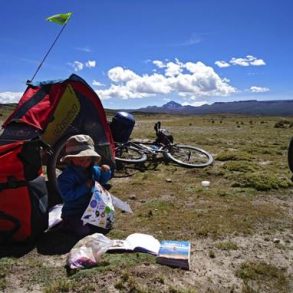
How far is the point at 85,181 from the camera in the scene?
6.37 meters

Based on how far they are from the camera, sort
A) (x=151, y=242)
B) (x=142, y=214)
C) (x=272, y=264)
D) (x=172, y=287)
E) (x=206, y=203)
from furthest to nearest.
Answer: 1. (x=206, y=203)
2. (x=142, y=214)
3. (x=151, y=242)
4. (x=272, y=264)
5. (x=172, y=287)

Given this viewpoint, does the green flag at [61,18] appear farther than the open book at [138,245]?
Yes

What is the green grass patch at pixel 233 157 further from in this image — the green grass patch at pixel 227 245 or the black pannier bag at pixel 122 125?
the green grass patch at pixel 227 245

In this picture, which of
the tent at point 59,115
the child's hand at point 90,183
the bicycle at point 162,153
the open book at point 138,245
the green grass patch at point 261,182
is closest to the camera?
the open book at point 138,245

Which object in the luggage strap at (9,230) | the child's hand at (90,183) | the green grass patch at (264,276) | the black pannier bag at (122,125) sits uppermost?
the black pannier bag at (122,125)

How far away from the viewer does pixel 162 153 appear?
1280 cm

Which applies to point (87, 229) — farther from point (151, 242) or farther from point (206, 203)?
point (206, 203)

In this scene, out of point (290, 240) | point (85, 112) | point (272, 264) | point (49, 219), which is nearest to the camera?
point (272, 264)

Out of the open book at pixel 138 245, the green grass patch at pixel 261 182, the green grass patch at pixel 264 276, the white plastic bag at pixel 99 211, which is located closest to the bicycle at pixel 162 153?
the green grass patch at pixel 261 182

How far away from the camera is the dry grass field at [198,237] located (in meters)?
4.66

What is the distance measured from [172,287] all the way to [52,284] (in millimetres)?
1426

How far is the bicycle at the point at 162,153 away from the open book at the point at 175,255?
6198 millimetres

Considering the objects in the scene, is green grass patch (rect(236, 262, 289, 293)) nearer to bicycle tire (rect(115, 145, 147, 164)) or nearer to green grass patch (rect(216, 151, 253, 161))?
bicycle tire (rect(115, 145, 147, 164))

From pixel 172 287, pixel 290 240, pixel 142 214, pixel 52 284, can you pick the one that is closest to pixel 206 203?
pixel 142 214
